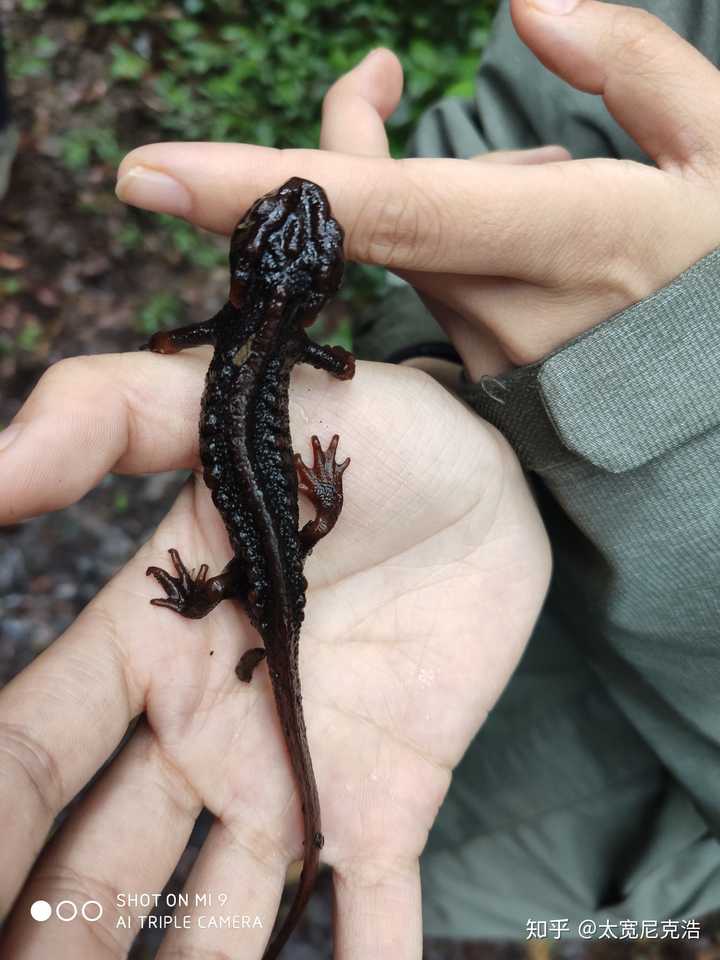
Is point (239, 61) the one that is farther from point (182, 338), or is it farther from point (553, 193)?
point (553, 193)

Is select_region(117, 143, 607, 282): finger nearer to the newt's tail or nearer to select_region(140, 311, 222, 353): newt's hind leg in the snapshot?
select_region(140, 311, 222, 353): newt's hind leg

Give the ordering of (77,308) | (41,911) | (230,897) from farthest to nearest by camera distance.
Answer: (77,308)
(230,897)
(41,911)

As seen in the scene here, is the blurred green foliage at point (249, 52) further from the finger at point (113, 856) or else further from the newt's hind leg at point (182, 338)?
the finger at point (113, 856)

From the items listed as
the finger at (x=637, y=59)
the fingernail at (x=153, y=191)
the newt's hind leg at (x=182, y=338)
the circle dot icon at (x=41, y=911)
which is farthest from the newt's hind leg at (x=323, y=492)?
the finger at (x=637, y=59)

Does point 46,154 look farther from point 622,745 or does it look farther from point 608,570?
point 622,745

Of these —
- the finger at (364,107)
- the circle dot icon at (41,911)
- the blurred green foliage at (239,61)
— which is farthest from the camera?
the blurred green foliage at (239,61)

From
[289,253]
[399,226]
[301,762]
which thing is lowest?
[301,762]

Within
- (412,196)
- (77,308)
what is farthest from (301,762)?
(77,308)
